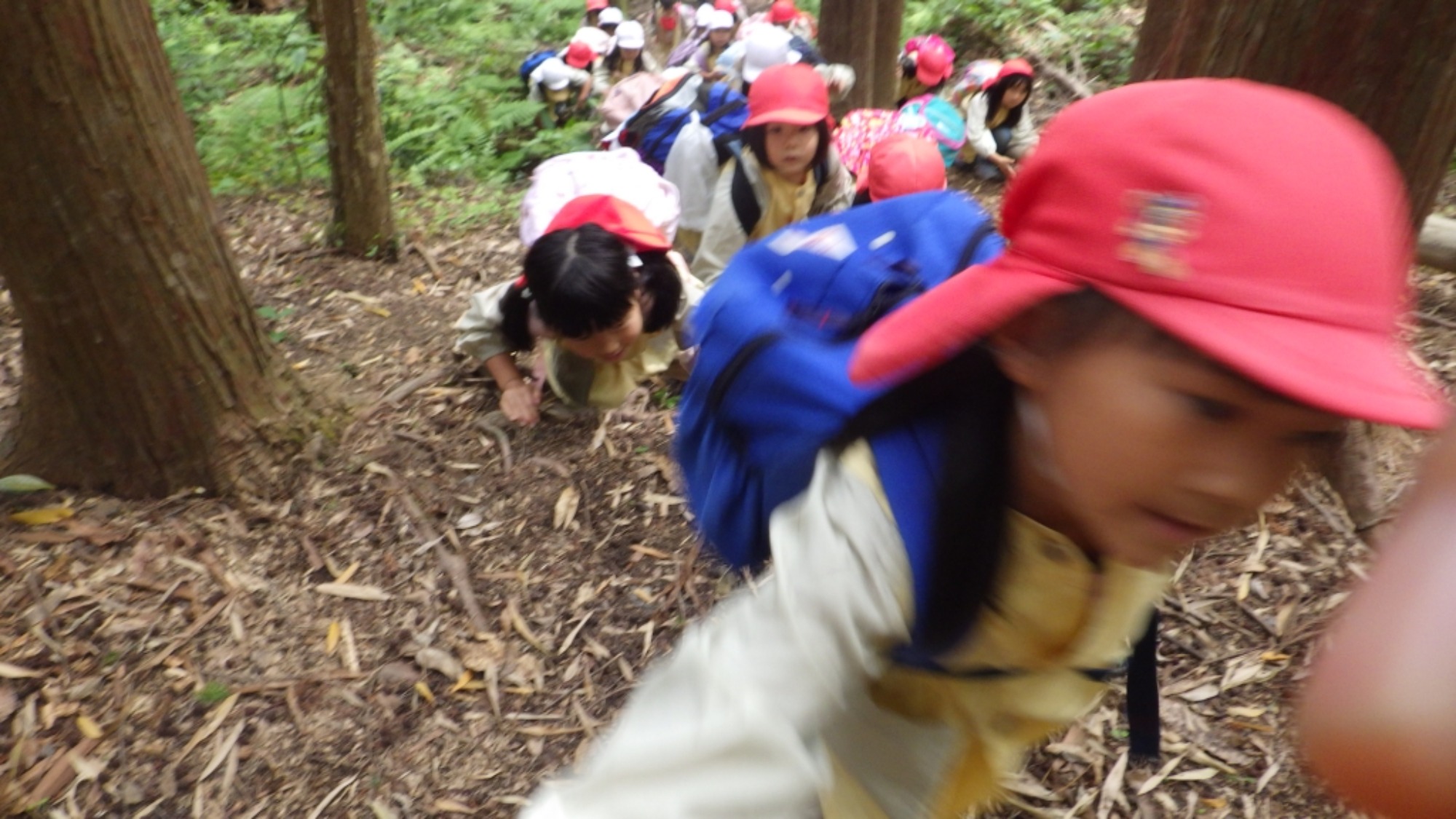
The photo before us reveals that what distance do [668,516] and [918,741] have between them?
6.40ft

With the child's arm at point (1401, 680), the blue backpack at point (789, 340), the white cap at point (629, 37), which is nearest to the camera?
the child's arm at point (1401, 680)

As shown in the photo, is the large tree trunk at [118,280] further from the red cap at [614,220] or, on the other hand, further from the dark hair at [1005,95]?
the dark hair at [1005,95]

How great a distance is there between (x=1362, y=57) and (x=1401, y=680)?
2310 mm

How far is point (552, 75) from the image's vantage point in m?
8.05

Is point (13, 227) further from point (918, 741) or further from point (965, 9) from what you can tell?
point (965, 9)

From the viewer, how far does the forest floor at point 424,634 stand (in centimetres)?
253

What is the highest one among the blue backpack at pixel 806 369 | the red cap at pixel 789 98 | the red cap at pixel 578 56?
the blue backpack at pixel 806 369

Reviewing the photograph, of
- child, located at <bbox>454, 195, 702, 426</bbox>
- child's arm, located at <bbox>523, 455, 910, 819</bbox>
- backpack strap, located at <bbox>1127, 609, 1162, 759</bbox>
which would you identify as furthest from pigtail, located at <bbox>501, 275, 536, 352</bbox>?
child's arm, located at <bbox>523, 455, 910, 819</bbox>

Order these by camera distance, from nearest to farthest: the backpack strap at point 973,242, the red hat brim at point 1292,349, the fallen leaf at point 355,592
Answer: the red hat brim at point 1292,349
the backpack strap at point 973,242
the fallen leaf at point 355,592

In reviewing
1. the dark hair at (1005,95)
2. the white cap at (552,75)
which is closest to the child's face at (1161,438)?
the dark hair at (1005,95)

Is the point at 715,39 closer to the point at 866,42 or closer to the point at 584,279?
the point at 866,42

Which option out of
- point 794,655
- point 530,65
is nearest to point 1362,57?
point 794,655

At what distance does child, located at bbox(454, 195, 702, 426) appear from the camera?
133 inches

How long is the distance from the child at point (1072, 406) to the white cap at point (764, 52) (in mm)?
6592
